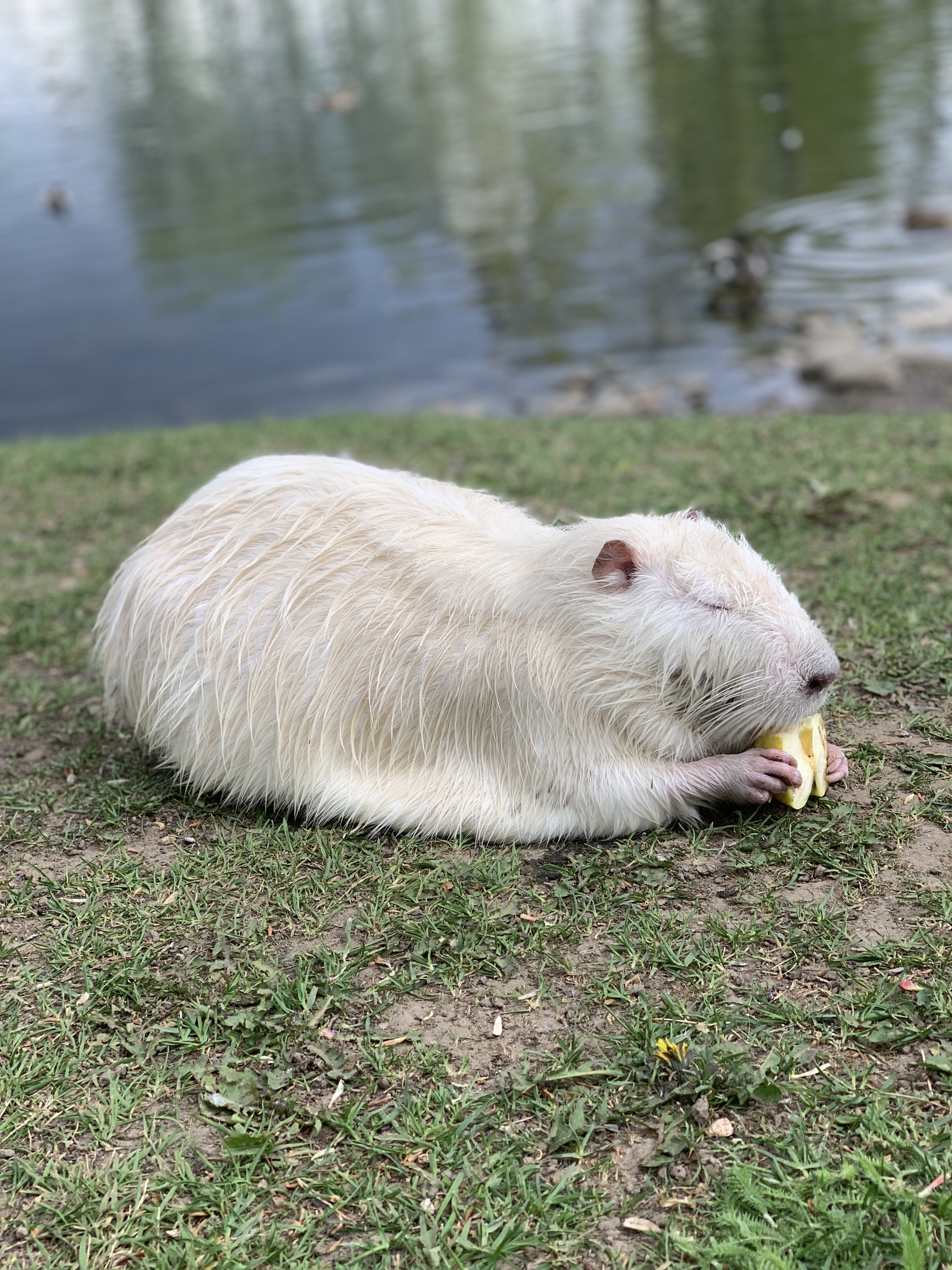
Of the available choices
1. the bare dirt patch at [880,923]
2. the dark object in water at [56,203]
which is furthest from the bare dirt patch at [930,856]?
the dark object in water at [56,203]

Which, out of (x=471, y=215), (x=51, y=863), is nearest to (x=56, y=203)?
(x=471, y=215)

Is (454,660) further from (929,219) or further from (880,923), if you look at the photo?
(929,219)

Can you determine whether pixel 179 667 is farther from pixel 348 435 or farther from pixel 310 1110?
pixel 348 435

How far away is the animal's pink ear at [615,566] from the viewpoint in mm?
2951

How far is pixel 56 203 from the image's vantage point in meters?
20.6

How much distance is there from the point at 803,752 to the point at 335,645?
4.30 feet

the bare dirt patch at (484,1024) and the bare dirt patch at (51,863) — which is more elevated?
the bare dirt patch at (51,863)

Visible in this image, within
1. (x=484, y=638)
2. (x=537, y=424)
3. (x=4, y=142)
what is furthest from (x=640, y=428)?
(x=4, y=142)

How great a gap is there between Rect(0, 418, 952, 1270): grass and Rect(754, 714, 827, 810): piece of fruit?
8 cm

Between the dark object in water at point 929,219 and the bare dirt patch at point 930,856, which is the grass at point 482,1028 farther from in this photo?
the dark object in water at point 929,219

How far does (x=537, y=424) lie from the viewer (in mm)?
8000

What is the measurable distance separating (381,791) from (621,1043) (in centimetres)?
107

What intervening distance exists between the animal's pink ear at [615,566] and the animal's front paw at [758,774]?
1.77 ft

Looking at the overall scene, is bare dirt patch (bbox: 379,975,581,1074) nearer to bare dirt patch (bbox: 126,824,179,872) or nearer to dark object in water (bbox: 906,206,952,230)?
bare dirt patch (bbox: 126,824,179,872)
